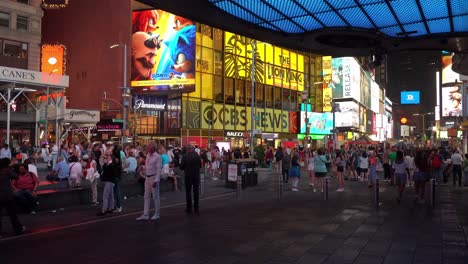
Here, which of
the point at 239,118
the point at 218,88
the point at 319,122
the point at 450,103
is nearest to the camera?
the point at 218,88

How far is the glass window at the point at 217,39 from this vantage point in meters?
54.5

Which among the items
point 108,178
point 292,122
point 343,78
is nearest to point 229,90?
point 292,122

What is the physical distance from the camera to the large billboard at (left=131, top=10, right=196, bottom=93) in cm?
4803

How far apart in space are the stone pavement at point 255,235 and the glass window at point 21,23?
125ft

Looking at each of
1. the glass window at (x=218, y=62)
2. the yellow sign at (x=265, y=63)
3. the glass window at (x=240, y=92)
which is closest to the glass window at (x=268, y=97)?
the yellow sign at (x=265, y=63)

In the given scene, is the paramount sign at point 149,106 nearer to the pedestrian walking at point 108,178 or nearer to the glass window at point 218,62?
the glass window at point 218,62

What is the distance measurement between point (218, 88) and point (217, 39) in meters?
5.91

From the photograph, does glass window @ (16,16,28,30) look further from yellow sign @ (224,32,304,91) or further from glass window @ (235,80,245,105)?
glass window @ (235,80,245,105)

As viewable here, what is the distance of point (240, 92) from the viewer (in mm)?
58969

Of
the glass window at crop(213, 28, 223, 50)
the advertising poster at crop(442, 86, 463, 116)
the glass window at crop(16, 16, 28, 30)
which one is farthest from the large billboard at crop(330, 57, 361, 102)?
the glass window at crop(16, 16, 28, 30)

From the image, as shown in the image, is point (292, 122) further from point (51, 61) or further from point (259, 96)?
point (51, 61)

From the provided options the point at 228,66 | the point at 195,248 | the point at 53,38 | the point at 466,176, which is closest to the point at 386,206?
the point at 195,248

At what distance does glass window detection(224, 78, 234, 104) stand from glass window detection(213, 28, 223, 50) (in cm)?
413

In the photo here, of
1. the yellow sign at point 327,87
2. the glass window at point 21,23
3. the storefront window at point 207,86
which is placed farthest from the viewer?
the yellow sign at point 327,87
